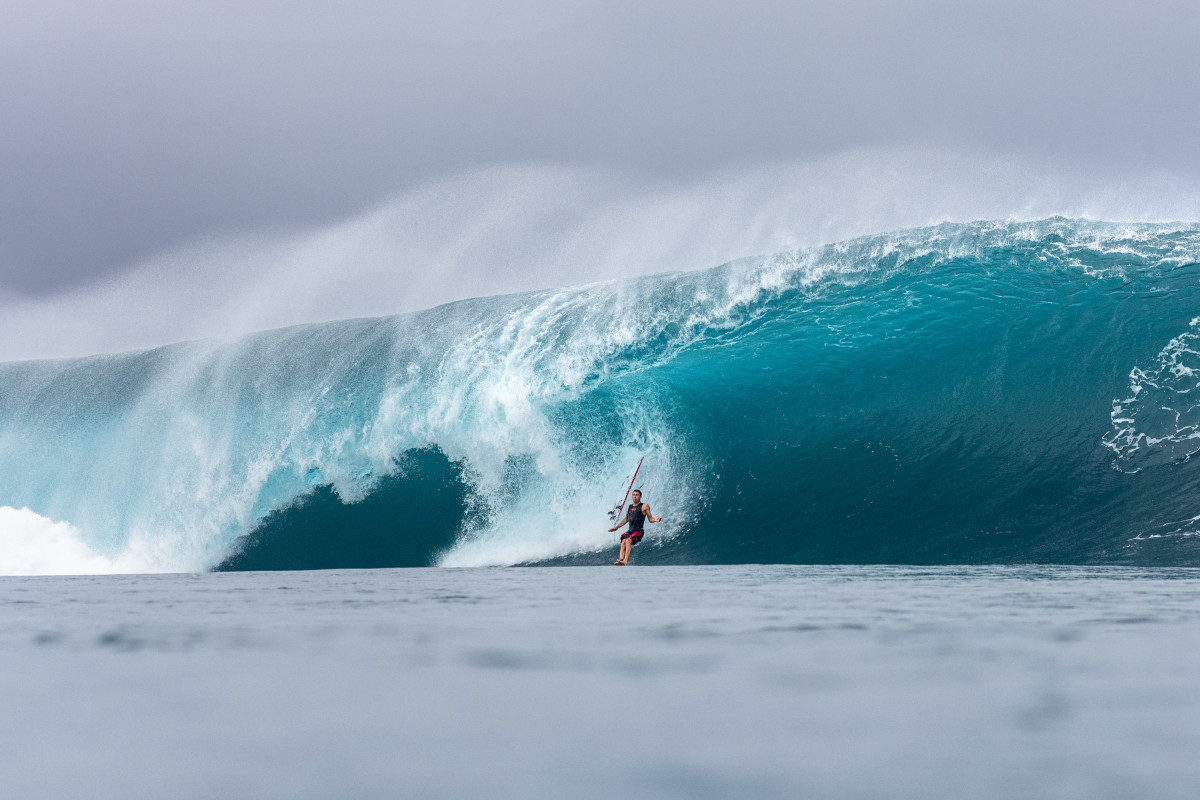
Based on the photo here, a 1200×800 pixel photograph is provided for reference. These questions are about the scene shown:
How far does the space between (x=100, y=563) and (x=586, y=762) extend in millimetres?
17003

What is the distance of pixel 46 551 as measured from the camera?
1625 cm

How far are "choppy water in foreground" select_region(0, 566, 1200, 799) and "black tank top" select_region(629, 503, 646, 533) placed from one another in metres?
6.89

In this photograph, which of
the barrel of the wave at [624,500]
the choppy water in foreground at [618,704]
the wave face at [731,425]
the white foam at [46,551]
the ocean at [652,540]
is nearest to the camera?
the choppy water in foreground at [618,704]

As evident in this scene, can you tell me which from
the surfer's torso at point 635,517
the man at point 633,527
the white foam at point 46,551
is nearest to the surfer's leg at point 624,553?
the man at point 633,527

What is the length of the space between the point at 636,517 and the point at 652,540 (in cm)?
132

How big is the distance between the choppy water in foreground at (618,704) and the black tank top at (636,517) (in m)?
6.89

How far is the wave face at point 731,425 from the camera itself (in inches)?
416

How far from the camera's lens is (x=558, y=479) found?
12883 millimetres

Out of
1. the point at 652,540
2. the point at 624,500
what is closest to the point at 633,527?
the point at 624,500

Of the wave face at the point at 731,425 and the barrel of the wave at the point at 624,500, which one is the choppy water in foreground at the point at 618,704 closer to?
the wave face at the point at 731,425

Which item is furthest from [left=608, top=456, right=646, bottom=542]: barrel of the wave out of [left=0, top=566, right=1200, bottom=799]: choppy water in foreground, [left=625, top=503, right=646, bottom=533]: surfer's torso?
[left=0, top=566, right=1200, bottom=799]: choppy water in foreground

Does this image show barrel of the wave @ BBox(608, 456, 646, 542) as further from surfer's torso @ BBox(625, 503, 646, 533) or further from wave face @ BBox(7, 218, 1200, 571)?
surfer's torso @ BBox(625, 503, 646, 533)

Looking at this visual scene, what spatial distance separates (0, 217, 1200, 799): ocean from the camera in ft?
4.41

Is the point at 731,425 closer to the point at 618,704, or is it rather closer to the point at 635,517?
the point at 635,517
